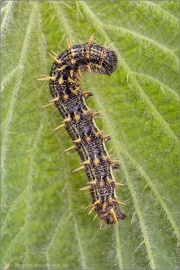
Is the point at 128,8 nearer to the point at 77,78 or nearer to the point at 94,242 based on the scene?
the point at 77,78

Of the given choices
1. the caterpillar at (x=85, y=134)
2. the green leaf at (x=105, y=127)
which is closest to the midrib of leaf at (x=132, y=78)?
the green leaf at (x=105, y=127)

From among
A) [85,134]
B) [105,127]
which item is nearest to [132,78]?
[105,127]

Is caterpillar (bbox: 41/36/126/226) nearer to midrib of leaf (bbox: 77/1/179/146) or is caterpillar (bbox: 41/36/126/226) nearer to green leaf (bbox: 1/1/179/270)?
green leaf (bbox: 1/1/179/270)

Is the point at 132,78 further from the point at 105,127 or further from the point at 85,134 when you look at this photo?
the point at 85,134

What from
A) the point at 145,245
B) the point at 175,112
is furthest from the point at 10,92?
the point at 145,245

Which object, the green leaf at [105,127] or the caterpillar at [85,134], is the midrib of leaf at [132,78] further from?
the caterpillar at [85,134]

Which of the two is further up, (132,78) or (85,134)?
(132,78)
